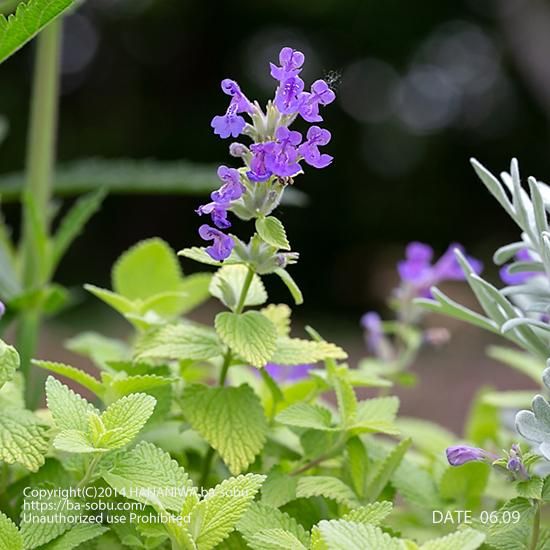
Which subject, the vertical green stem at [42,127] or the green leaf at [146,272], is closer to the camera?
the green leaf at [146,272]

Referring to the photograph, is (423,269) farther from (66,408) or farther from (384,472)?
(66,408)

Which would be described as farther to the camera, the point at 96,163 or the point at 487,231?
the point at 487,231

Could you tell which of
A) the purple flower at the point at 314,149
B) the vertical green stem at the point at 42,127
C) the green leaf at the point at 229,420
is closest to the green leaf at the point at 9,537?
the green leaf at the point at 229,420

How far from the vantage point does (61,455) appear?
0.49 metres

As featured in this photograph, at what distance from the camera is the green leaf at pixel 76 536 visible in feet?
1.19

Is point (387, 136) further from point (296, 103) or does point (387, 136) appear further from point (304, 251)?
point (296, 103)

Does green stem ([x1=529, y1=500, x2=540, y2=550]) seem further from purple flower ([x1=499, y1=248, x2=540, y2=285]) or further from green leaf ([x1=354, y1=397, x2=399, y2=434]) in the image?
purple flower ([x1=499, y1=248, x2=540, y2=285])

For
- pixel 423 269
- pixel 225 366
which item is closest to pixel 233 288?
pixel 225 366

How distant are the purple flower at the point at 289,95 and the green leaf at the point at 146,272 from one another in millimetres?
251

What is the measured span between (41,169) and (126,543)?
0.46 m

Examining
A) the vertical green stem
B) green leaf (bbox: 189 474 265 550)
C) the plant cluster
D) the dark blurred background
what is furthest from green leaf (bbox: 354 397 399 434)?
the dark blurred background

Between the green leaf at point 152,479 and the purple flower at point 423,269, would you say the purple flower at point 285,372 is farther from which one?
the green leaf at point 152,479

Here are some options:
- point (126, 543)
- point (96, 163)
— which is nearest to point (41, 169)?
point (96, 163)

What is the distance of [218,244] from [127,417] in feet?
0.31
